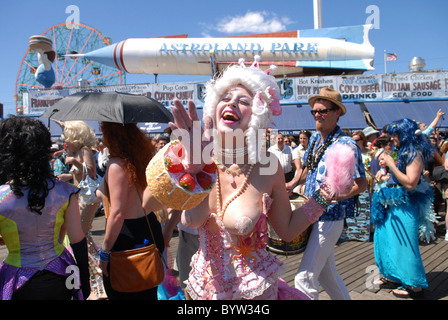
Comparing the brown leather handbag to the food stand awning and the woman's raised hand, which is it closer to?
the woman's raised hand

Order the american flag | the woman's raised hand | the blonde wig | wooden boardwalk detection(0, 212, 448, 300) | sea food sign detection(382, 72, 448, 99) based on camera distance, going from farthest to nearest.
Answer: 1. the american flag
2. sea food sign detection(382, 72, 448, 99)
3. the blonde wig
4. wooden boardwalk detection(0, 212, 448, 300)
5. the woman's raised hand

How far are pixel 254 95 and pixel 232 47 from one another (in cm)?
1527

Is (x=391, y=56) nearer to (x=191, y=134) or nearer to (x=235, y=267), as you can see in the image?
(x=235, y=267)

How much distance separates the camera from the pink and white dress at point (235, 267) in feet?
4.55

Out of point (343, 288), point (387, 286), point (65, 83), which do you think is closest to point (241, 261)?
point (343, 288)

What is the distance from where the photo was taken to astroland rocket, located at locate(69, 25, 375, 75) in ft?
49.8

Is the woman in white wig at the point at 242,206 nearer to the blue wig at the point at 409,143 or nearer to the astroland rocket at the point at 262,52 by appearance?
the blue wig at the point at 409,143

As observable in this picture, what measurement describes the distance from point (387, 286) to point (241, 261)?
9.41ft

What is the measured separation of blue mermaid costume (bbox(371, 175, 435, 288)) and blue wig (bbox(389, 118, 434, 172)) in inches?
12.5

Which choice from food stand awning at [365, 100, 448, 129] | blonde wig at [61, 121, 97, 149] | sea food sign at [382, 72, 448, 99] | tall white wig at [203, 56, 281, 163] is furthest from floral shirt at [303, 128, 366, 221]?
sea food sign at [382, 72, 448, 99]

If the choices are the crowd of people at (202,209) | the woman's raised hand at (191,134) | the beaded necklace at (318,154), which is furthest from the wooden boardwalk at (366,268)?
the woman's raised hand at (191,134)

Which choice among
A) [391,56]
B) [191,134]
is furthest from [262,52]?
[191,134]

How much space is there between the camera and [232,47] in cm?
1577

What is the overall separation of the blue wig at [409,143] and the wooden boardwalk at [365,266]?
1.36 meters
